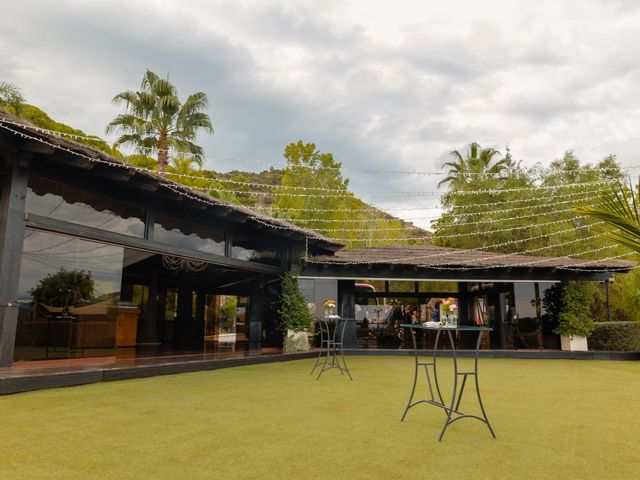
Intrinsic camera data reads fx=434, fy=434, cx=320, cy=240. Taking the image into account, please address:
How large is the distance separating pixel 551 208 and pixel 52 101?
23.3m

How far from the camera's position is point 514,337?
541 inches

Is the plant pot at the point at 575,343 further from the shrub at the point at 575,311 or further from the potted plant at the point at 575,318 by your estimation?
the shrub at the point at 575,311

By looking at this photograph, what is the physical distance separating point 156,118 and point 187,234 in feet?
34.6

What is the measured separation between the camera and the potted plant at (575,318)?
1289 centimetres

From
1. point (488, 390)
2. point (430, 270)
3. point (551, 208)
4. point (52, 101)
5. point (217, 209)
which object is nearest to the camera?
point (488, 390)

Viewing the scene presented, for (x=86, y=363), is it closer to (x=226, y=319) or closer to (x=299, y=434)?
(x=299, y=434)

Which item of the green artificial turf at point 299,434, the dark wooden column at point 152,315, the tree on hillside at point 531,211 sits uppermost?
the tree on hillside at point 531,211

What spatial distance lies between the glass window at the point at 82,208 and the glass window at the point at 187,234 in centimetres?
47

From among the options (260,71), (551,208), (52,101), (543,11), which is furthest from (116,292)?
(551,208)

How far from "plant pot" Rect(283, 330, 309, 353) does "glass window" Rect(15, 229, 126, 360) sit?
13.5 ft

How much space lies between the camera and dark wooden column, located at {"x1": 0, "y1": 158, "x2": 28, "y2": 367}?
5570mm

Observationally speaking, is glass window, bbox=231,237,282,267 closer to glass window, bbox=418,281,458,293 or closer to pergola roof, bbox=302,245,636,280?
pergola roof, bbox=302,245,636,280

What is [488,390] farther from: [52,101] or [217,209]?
[52,101]

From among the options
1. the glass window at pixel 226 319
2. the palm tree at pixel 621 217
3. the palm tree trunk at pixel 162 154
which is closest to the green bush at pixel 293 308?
the glass window at pixel 226 319
